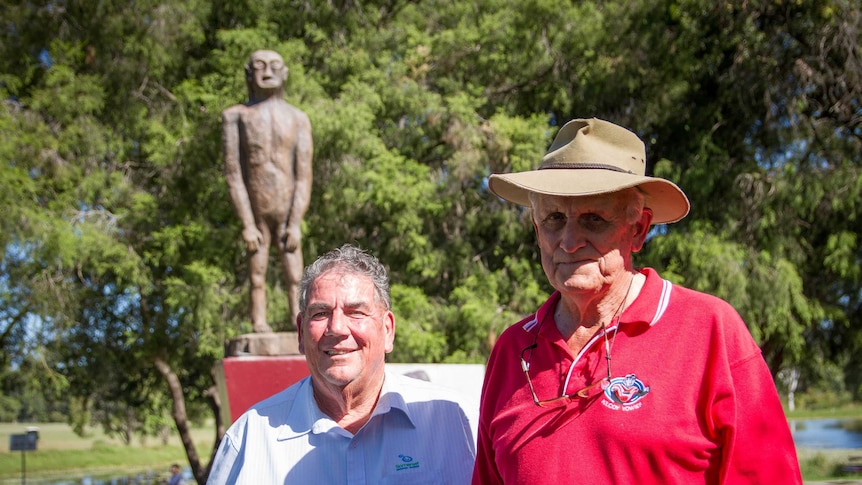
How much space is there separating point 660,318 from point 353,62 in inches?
517

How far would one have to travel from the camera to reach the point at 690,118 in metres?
13.6

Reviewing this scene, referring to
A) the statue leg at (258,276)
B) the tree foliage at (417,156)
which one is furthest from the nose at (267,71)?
the tree foliage at (417,156)

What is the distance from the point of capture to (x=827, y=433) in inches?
1223

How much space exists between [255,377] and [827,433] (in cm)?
3007

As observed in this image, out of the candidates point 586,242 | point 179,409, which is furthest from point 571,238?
point 179,409

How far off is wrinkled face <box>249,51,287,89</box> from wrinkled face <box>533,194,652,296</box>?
5.98m

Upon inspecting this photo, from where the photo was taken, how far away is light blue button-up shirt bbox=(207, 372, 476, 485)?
7.30ft

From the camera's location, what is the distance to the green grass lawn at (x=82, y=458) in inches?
1064

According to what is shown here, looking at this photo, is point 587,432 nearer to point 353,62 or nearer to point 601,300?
point 601,300

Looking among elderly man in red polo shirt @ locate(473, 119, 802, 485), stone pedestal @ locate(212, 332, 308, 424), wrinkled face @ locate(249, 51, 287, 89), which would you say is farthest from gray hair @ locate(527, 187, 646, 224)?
wrinkled face @ locate(249, 51, 287, 89)

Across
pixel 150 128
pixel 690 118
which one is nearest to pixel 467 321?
pixel 690 118

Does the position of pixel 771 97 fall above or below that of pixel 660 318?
above

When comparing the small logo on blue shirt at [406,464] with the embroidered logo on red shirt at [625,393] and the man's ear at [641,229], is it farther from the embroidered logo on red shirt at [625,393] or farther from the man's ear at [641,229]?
the man's ear at [641,229]

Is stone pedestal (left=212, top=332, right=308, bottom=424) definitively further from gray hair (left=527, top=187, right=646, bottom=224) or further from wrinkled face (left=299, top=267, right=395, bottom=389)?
gray hair (left=527, top=187, right=646, bottom=224)
